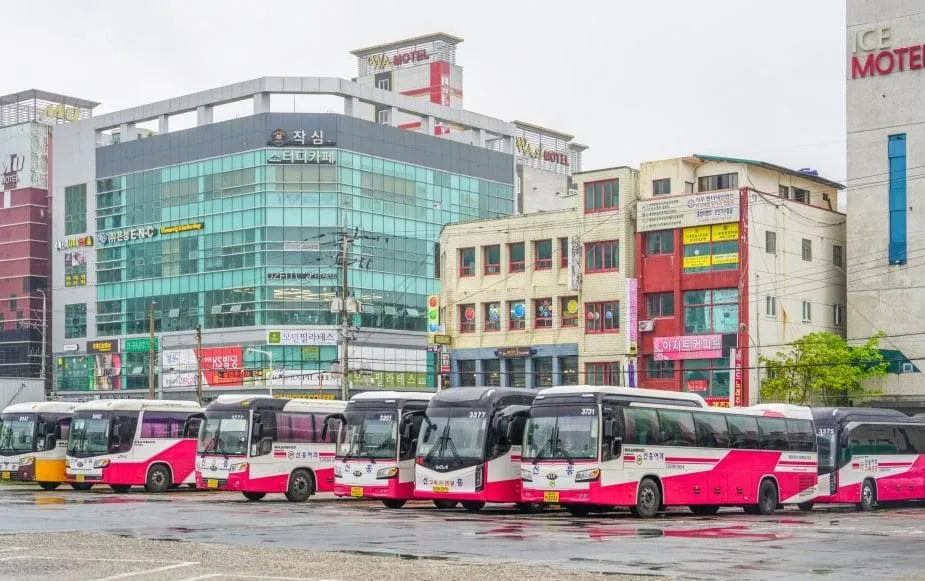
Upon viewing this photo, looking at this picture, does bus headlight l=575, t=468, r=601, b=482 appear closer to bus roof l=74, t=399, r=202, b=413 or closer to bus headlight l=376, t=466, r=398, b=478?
bus headlight l=376, t=466, r=398, b=478

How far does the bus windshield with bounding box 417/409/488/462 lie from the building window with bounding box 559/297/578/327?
3708cm

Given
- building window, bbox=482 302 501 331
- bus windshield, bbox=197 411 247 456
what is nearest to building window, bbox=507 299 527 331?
building window, bbox=482 302 501 331

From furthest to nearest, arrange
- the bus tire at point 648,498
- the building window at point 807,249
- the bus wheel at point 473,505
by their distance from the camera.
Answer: the building window at point 807,249 < the bus wheel at point 473,505 < the bus tire at point 648,498

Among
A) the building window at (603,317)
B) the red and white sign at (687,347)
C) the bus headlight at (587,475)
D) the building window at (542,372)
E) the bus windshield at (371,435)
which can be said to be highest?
the building window at (603,317)

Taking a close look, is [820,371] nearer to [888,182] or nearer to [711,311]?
[711,311]

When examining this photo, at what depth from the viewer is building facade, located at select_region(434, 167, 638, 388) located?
70.6 meters

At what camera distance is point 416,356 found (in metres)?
114

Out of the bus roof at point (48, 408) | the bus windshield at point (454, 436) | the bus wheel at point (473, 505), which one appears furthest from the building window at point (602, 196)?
the bus windshield at point (454, 436)

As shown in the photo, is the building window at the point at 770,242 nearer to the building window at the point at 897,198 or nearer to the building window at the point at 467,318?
the building window at the point at 897,198

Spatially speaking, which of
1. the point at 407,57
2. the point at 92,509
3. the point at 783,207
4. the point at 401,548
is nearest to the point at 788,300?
the point at 783,207

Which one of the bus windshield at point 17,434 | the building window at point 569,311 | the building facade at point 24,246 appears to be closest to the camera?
the bus windshield at point 17,434

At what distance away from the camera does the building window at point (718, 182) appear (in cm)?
6938

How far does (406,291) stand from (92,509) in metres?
80.2

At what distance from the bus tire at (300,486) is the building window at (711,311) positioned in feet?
97.4
